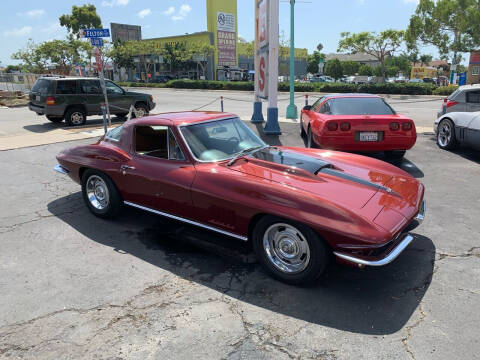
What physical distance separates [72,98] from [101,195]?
367 inches

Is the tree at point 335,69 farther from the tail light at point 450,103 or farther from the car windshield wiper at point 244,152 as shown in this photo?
the car windshield wiper at point 244,152

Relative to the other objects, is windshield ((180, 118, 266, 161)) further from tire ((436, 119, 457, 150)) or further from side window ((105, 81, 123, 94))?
side window ((105, 81, 123, 94))

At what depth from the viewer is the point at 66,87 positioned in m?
12.7

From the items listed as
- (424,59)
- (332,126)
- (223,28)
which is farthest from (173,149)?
(424,59)

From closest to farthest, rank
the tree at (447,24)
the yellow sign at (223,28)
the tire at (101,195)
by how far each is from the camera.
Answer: the tire at (101,195) → the tree at (447,24) → the yellow sign at (223,28)

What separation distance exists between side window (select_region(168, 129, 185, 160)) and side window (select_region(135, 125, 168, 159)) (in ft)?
0.34

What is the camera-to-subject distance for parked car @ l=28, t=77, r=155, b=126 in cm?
1241

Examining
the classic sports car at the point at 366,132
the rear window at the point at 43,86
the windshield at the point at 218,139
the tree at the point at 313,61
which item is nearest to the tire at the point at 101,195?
the windshield at the point at 218,139

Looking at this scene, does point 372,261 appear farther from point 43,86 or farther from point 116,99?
point 43,86

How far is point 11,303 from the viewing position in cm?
311

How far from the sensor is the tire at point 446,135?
27.0ft

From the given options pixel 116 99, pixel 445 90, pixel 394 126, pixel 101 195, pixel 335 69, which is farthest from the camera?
pixel 335 69

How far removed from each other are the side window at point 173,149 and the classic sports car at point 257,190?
0.01 metres

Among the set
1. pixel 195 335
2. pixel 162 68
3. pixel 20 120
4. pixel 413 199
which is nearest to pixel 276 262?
pixel 195 335
